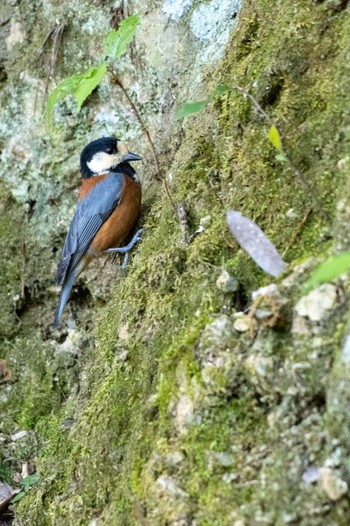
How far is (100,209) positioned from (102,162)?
1.08ft

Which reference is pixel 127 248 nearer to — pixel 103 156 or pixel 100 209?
pixel 100 209

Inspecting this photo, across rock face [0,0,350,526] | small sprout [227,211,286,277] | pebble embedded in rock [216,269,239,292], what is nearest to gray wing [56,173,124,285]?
rock face [0,0,350,526]

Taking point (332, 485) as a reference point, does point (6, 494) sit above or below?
below

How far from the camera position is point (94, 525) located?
2.40 meters

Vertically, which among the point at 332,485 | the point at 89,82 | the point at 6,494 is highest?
the point at 89,82

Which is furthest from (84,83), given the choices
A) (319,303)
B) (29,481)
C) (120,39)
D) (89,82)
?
(29,481)

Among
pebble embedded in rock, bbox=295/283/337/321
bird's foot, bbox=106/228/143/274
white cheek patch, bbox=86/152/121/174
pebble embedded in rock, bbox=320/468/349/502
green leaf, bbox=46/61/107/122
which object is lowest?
bird's foot, bbox=106/228/143/274

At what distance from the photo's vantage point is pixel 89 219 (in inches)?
168

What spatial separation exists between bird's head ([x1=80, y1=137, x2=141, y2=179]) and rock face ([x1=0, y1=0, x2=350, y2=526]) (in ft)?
0.65

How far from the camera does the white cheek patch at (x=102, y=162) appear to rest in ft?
14.1

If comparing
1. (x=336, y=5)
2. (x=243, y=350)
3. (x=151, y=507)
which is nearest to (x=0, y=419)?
(x=151, y=507)

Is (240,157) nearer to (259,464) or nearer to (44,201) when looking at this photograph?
(259,464)

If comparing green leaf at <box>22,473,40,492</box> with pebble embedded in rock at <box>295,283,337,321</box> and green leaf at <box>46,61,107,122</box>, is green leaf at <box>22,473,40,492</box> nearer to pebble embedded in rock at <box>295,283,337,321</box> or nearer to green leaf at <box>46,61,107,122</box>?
green leaf at <box>46,61,107,122</box>

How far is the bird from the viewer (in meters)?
4.17
